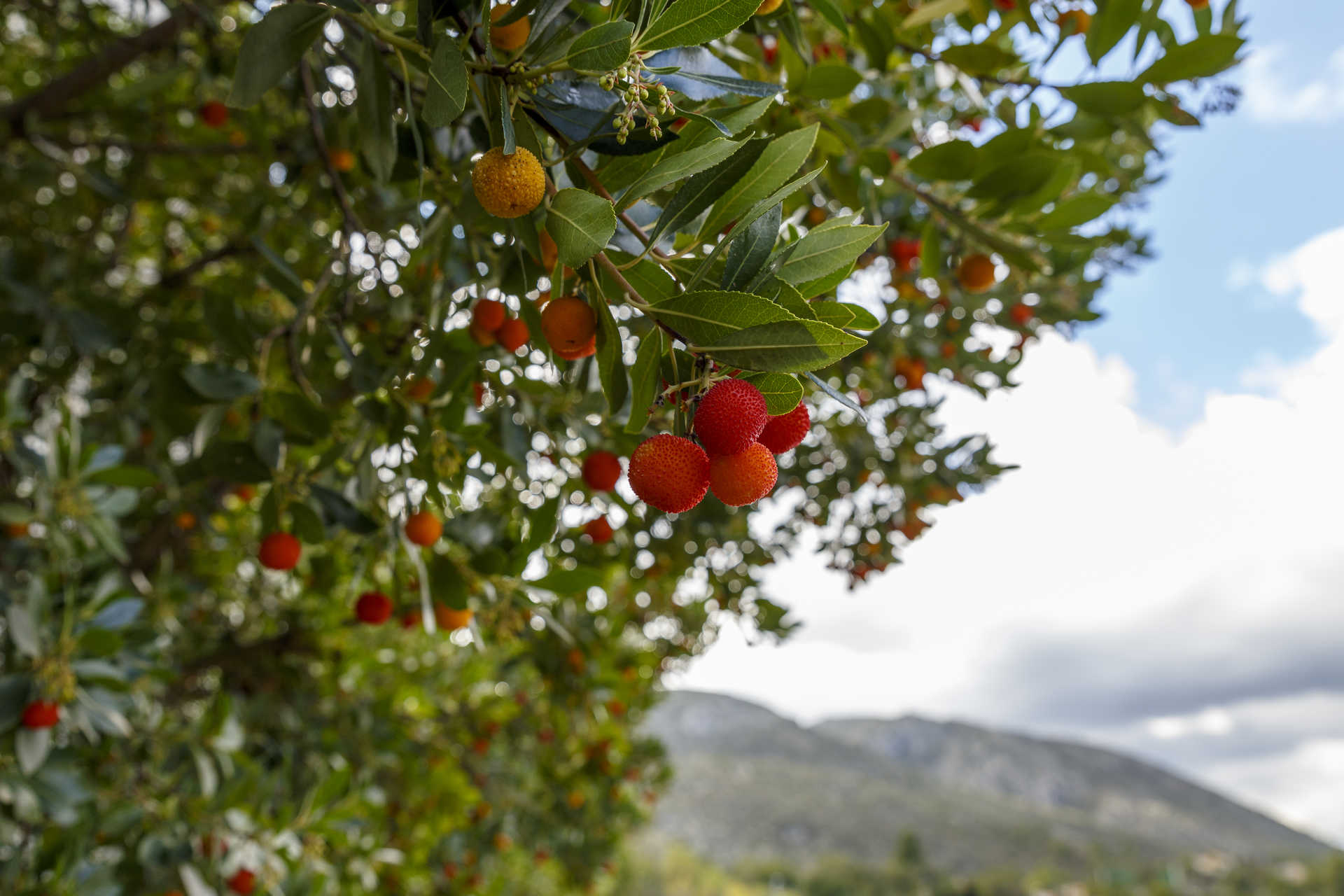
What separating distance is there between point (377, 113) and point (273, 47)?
156mm

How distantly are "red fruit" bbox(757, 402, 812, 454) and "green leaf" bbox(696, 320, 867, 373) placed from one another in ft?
0.44

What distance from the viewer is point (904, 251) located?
256cm

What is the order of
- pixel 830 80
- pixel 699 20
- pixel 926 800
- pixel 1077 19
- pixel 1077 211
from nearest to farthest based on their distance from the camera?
pixel 699 20 → pixel 830 80 → pixel 1077 211 → pixel 1077 19 → pixel 926 800

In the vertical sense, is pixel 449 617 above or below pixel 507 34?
below

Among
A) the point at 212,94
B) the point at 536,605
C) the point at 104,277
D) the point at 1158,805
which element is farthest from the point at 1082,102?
the point at 1158,805

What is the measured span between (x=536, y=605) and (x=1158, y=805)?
4402cm

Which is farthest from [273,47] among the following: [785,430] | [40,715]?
[40,715]

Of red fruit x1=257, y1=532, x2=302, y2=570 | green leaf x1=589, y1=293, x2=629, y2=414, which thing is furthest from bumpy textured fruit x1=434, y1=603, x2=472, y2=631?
green leaf x1=589, y1=293, x2=629, y2=414

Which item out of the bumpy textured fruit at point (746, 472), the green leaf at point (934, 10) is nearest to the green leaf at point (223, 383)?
the bumpy textured fruit at point (746, 472)

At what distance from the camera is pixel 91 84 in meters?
3.33

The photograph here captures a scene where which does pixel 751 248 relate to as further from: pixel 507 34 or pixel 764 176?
pixel 507 34

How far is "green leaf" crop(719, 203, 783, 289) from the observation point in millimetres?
798

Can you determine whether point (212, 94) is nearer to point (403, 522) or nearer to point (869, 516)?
point (403, 522)

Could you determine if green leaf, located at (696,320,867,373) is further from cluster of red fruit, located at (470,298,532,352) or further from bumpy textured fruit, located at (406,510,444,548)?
bumpy textured fruit, located at (406,510,444,548)
